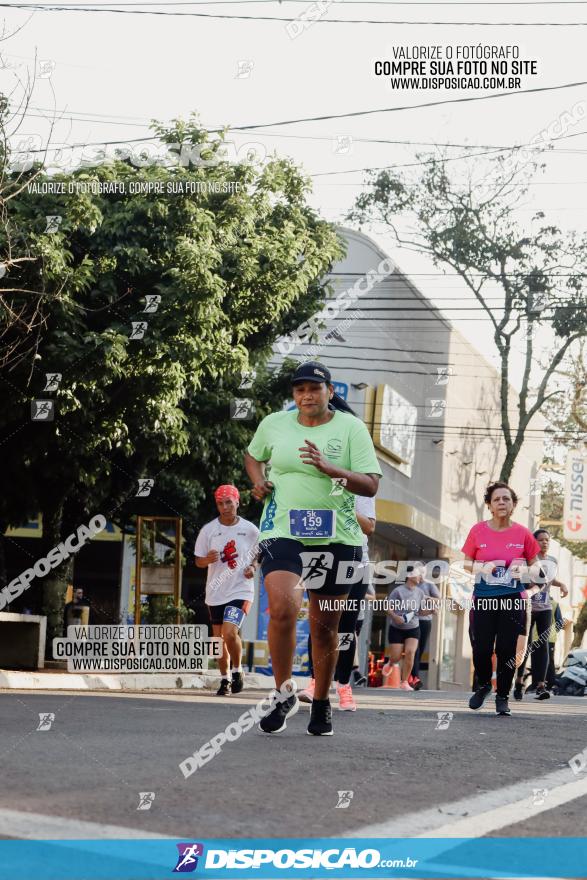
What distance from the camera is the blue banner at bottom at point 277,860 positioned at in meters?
3.29

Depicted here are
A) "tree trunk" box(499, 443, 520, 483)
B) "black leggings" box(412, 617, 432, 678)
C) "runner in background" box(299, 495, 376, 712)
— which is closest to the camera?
"runner in background" box(299, 495, 376, 712)

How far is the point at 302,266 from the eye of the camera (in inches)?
779

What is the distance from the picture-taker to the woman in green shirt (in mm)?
7176

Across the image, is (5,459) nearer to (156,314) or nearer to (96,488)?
(96,488)

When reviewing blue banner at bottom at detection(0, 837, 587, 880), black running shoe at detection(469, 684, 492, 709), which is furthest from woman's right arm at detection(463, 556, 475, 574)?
blue banner at bottom at detection(0, 837, 587, 880)

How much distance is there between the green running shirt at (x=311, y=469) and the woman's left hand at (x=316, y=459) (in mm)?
174

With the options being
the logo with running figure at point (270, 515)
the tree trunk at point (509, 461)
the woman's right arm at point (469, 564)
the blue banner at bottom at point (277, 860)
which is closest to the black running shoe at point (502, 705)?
the woman's right arm at point (469, 564)

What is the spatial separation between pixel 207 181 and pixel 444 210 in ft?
60.1

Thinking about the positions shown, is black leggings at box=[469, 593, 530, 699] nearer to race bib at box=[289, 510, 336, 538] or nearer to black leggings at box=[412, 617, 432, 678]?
race bib at box=[289, 510, 336, 538]

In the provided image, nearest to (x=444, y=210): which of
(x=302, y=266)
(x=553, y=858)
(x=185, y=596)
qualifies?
(x=185, y=596)

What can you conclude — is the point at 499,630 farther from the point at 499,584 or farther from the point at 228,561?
the point at 228,561

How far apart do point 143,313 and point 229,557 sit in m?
6.38

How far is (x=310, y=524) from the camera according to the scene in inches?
285

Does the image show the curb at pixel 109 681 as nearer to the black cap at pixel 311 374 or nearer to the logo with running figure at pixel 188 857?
the black cap at pixel 311 374
